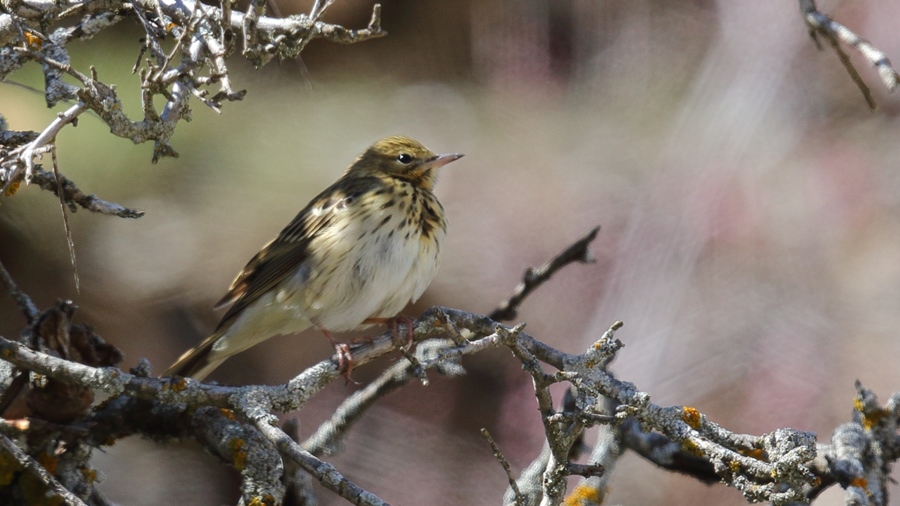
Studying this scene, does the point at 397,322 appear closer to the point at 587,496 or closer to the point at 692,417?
the point at 587,496

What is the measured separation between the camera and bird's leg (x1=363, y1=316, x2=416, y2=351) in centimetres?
284

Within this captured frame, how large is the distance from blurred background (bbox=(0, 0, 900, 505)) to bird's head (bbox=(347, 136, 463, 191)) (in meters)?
0.59

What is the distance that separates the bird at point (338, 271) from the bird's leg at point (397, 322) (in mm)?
16

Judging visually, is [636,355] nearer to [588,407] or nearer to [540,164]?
[540,164]

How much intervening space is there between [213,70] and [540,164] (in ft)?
12.5

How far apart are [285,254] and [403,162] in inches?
23.1

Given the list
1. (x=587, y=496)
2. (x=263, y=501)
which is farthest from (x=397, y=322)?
(x=263, y=501)

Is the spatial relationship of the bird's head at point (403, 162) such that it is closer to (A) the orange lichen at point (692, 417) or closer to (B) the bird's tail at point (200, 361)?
(B) the bird's tail at point (200, 361)

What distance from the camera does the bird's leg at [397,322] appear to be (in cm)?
284

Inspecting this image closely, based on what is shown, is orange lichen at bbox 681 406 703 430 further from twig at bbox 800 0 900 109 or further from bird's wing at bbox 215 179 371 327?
bird's wing at bbox 215 179 371 327

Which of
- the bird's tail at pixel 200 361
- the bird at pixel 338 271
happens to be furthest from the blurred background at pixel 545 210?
the bird's tail at pixel 200 361

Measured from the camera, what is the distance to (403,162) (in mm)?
4031

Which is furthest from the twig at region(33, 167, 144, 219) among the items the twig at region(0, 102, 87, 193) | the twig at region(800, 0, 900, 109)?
the twig at region(800, 0, 900, 109)

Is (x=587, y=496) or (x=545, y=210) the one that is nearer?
(x=587, y=496)
